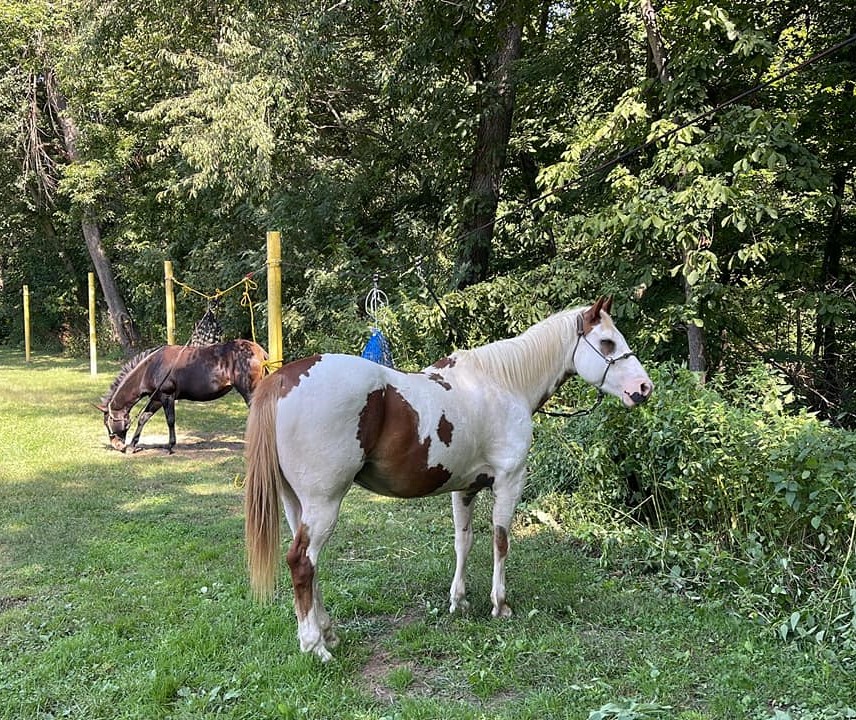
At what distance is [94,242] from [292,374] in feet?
57.8

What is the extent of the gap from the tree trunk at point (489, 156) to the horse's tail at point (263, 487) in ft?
20.2

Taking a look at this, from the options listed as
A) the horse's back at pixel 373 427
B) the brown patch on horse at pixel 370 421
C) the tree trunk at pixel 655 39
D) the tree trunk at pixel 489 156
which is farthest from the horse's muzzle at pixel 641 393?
the tree trunk at pixel 489 156

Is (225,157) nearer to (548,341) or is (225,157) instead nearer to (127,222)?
(548,341)

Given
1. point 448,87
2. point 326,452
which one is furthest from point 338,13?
point 326,452

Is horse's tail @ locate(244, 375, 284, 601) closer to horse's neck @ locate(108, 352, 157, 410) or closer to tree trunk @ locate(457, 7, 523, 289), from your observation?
horse's neck @ locate(108, 352, 157, 410)

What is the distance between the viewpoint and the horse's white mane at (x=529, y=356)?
11.4ft

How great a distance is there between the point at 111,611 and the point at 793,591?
3.51m

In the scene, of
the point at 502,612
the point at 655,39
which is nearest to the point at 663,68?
the point at 655,39

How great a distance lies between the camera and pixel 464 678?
9.32 ft

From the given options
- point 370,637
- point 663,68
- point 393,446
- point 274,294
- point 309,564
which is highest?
point 663,68

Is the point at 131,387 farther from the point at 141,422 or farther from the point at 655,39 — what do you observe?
the point at 655,39

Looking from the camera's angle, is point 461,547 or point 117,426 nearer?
point 461,547

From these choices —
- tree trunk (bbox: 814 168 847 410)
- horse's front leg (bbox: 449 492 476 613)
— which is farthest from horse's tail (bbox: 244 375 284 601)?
tree trunk (bbox: 814 168 847 410)

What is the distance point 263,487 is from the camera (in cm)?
290
